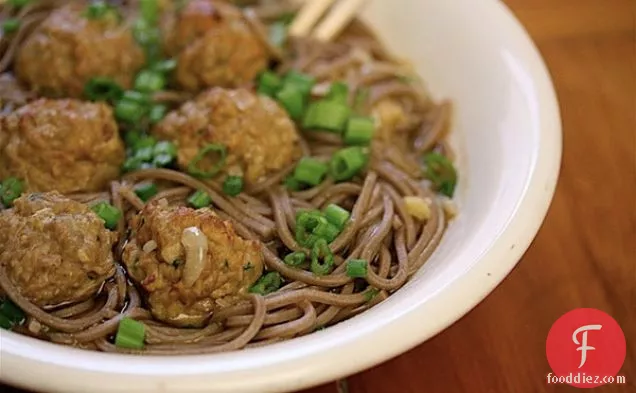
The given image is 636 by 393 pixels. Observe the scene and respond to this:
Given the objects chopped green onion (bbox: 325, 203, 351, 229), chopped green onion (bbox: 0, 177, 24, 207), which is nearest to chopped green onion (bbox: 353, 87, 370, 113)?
chopped green onion (bbox: 325, 203, 351, 229)

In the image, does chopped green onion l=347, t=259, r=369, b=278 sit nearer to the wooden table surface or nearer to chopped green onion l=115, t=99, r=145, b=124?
the wooden table surface

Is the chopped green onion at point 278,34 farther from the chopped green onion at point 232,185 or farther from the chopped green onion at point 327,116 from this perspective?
the chopped green onion at point 232,185

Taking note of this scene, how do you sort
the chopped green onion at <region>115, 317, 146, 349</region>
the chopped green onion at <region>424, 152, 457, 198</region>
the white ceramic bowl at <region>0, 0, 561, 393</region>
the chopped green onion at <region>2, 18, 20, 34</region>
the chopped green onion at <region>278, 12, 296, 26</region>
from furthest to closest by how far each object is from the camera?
the chopped green onion at <region>278, 12, 296, 26</region>, the chopped green onion at <region>2, 18, 20, 34</region>, the chopped green onion at <region>424, 152, 457, 198</region>, the chopped green onion at <region>115, 317, 146, 349</region>, the white ceramic bowl at <region>0, 0, 561, 393</region>

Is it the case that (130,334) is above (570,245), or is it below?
above

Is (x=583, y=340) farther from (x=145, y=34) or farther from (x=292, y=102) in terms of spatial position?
(x=145, y=34)

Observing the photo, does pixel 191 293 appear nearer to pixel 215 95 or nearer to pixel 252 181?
pixel 252 181

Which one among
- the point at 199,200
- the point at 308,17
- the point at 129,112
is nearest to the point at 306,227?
the point at 199,200
